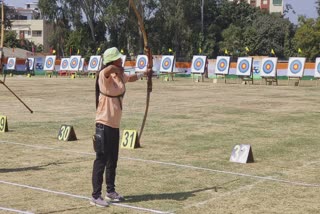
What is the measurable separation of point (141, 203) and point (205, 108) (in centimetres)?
1102

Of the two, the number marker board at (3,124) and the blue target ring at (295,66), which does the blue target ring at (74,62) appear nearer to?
the blue target ring at (295,66)

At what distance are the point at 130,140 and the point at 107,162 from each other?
3.44 meters

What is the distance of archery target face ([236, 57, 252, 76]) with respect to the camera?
3429cm

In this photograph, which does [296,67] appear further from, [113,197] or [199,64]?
[113,197]

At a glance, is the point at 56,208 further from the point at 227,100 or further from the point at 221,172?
the point at 227,100

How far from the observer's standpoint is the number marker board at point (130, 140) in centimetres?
977

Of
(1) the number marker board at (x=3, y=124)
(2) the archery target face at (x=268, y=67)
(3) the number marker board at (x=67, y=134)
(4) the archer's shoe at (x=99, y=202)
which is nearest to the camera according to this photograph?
(4) the archer's shoe at (x=99, y=202)

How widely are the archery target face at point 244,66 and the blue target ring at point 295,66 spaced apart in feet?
8.42

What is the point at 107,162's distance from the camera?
6.38 meters

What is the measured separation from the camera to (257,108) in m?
17.0

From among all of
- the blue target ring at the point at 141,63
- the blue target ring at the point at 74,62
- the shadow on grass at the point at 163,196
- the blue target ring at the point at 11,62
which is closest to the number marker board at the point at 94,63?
the blue target ring at the point at 74,62

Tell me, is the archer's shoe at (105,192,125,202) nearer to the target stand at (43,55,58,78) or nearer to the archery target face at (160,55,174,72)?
the archery target face at (160,55,174,72)

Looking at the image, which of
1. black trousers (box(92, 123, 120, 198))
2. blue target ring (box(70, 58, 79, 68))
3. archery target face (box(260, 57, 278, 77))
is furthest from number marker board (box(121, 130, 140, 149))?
blue target ring (box(70, 58, 79, 68))

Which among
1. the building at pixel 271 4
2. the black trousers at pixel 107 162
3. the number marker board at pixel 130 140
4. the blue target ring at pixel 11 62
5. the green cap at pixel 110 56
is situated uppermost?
the building at pixel 271 4
